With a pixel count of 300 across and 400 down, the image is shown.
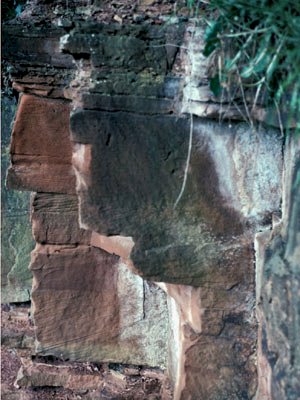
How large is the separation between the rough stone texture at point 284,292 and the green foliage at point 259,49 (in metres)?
0.20

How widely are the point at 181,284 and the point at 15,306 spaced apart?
2285mm

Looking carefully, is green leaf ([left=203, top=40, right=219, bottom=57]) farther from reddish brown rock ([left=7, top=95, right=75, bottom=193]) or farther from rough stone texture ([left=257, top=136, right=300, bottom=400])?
reddish brown rock ([left=7, top=95, right=75, bottom=193])

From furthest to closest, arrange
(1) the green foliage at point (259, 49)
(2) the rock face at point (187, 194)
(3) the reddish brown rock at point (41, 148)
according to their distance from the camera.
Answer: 1. (3) the reddish brown rock at point (41, 148)
2. (2) the rock face at point (187, 194)
3. (1) the green foliage at point (259, 49)

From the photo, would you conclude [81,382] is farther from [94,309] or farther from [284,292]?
[284,292]

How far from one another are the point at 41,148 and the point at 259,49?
131 cm

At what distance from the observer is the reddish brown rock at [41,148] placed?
261 centimetres

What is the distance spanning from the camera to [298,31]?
1617 mm

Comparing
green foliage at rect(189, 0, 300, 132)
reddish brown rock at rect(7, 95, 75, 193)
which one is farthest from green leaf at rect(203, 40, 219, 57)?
reddish brown rock at rect(7, 95, 75, 193)

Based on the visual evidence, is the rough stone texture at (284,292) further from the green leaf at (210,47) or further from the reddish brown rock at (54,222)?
the reddish brown rock at (54,222)

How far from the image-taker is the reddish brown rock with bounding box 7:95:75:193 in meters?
2.61

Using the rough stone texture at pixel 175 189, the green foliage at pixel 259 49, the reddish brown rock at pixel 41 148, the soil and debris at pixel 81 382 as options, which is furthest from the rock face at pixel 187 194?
the soil and debris at pixel 81 382

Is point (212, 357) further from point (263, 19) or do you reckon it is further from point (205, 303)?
point (263, 19)

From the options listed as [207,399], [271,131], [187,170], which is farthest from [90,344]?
[271,131]

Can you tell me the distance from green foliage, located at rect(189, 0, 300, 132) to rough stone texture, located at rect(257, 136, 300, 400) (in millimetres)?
202
